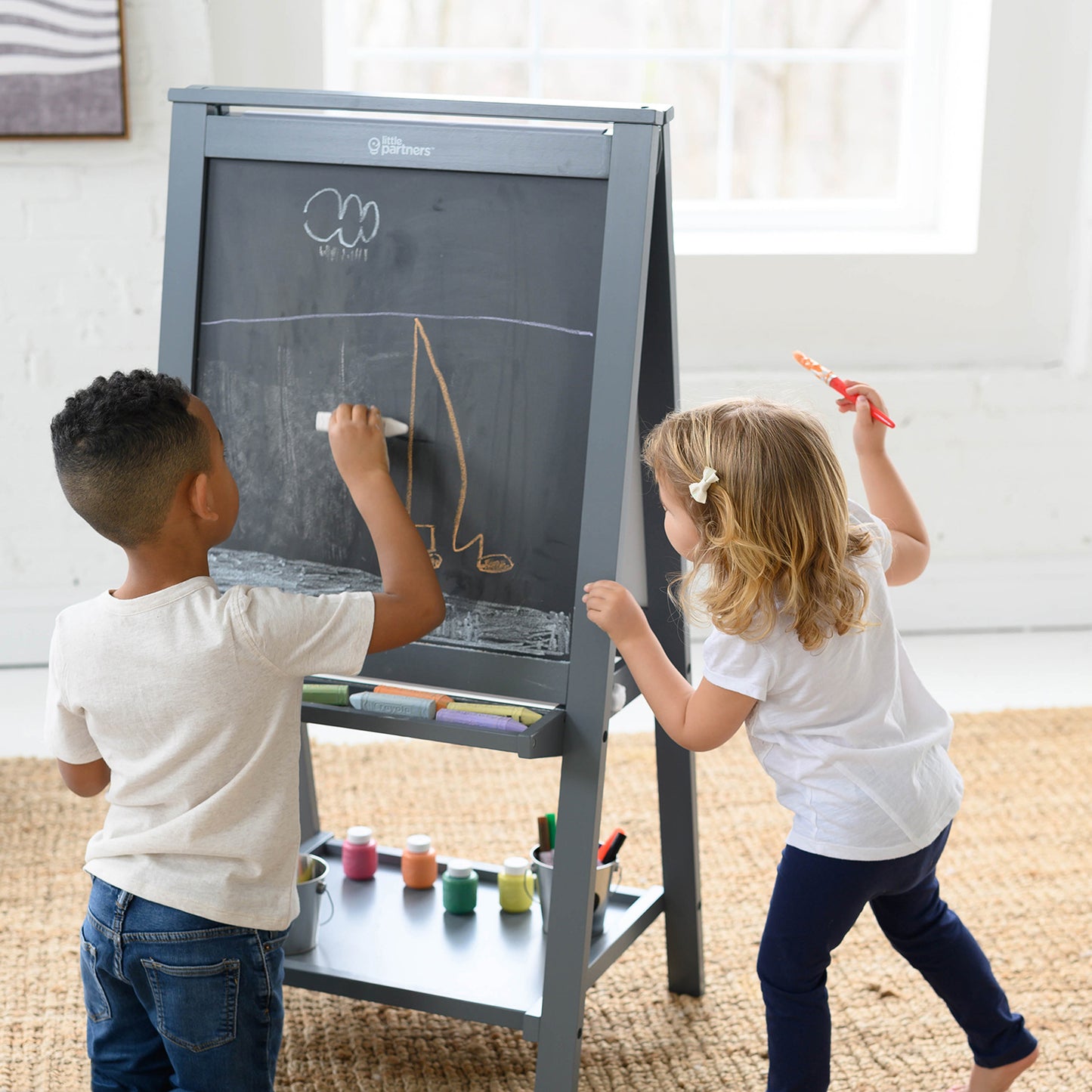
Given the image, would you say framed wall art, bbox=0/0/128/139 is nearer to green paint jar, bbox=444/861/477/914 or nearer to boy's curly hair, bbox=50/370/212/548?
boy's curly hair, bbox=50/370/212/548

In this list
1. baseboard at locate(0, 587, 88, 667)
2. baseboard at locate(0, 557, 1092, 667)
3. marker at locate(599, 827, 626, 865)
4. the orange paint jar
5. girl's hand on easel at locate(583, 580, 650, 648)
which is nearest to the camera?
girl's hand on easel at locate(583, 580, 650, 648)

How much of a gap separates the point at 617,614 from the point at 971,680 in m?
2.01

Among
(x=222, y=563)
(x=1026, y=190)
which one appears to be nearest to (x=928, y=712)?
(x=222, y=563)

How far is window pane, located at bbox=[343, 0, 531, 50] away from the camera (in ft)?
10.9

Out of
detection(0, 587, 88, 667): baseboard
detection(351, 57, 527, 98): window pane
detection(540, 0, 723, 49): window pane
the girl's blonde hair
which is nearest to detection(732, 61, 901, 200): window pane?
detection(540, 0, 723, 49): window pane

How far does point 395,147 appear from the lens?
1495 mm

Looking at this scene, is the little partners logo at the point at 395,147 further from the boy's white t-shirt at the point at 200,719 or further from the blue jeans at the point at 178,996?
the blue jeans at the point at 178,996

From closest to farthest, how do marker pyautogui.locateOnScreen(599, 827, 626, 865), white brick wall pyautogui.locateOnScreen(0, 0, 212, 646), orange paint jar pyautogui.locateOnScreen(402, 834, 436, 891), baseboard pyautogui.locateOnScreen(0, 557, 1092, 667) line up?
marker pyautogui.locateOnScreen(599, 827, 626, 865) → orange paint jar pyautogui.locateOnScreen(402, 834, 436, 891) → white brick wall pyautogui.locateOnScreen(0, 0, 212, 646) → baseboard pyautogui.locateOnScreen(0, 557, 1092, 667)

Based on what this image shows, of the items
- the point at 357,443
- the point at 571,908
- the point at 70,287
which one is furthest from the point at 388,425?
the point at 70,287

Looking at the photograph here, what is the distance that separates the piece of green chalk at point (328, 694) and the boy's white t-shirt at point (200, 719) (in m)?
0.12

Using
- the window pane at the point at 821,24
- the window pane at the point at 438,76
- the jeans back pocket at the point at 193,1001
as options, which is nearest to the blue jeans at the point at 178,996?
the jeans back pocket at the point at 193,1001

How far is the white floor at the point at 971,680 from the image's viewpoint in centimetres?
286

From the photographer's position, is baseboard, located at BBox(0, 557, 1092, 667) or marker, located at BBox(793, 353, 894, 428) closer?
marker, located at BBox(793, 353, 894, 428)

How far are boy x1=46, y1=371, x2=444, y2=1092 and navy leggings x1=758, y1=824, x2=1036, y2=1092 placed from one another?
509 millimetres
